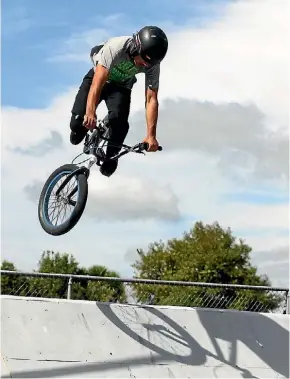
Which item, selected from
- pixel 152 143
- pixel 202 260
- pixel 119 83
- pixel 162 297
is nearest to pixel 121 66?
pixel 119 83

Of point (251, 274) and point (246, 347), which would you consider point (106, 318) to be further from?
point (251, 274)

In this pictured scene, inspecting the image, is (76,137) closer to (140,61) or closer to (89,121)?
(89,121)

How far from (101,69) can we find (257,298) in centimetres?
482

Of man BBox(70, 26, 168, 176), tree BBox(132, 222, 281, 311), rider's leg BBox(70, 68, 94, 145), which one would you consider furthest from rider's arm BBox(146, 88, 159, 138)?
tree BBox(132, 222, 281, 311)

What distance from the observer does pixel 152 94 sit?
8.43 meters

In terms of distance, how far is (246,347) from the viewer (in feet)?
31.9

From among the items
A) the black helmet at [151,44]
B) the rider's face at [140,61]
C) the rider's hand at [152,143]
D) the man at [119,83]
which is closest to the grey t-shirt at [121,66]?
the man at [119,83]

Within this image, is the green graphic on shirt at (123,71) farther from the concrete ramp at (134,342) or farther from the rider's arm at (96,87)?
the concrete ramp at (134,342)

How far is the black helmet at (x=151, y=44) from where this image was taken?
7789 mm

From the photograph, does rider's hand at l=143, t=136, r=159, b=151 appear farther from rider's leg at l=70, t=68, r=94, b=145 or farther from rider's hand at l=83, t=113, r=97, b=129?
rider's leg at l=70, t=68, r=94, b=145

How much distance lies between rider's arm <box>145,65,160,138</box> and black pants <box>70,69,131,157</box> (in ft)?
0.90

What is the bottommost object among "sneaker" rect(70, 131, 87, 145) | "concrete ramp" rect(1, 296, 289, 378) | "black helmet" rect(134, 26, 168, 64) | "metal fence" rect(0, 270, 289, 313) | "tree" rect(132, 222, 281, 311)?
"concrete ramp" rect(1, 296, 289, 378)

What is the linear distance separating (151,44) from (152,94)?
0.76 meters

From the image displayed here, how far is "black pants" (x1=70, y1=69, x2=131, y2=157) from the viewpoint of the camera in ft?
27.7
